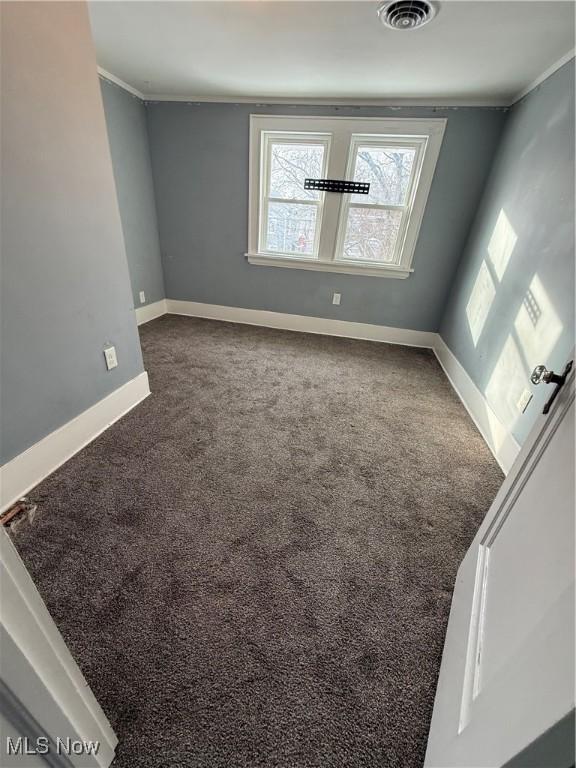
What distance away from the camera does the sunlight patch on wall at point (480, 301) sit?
94.0 inches

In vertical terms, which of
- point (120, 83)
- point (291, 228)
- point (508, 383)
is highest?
point (120, 83)

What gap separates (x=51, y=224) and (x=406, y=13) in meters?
2.00

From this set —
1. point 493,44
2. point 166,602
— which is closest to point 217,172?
point 493,44

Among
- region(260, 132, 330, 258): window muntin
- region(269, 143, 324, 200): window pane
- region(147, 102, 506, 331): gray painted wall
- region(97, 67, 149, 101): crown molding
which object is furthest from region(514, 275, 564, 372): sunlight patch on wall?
region(97, 67, 149, 101): crown molding

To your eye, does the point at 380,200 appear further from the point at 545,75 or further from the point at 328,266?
the point at 545,75

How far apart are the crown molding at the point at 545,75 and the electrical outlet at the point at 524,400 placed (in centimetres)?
191

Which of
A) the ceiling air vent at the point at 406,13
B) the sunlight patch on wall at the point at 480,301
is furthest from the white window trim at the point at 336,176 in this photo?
the ceiling air vent at the point at 406,13

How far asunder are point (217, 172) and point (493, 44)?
2425 millimetres

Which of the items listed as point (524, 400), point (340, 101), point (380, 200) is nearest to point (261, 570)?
point (524, 400)

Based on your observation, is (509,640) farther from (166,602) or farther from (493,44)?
(493,44)

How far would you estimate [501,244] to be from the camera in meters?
2.30

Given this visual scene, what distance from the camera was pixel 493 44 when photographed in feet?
5.73

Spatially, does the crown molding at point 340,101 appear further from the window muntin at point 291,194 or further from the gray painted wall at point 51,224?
the gray painted wall at point 51,224

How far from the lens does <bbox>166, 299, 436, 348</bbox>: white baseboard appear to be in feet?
11.5
